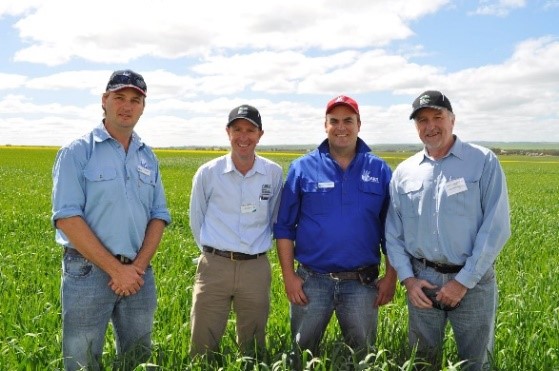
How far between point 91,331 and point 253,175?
1.86 m

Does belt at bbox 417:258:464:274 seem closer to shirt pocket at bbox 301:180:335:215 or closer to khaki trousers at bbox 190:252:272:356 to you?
shirt pocket at bbox 301:180:335:215

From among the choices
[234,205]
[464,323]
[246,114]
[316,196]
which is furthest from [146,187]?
[464,323]

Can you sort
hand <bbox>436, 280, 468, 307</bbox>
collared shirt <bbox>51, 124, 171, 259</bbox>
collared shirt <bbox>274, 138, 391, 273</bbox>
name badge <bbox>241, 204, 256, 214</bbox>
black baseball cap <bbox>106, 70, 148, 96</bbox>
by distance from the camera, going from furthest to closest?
name badge <bbox>241, 204, 256, 214</bbox>
collared shirt <bbox>274, 138, 391, 273</bbox>
hand <bbox>436, 280, 468, 307</bbox>
black baseball cap <bbox>106, 70, 148, 96</bbox>
collared shirt <bbox>51, 124, 171, 259</bbox>

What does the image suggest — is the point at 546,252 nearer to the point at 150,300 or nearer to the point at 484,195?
the point at 484,195

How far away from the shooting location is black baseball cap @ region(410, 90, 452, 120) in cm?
392

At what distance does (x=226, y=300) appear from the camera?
4535mm

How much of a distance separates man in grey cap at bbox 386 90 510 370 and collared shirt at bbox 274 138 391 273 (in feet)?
0.81

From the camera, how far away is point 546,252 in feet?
32.7

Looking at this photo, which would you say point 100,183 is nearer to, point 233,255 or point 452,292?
point 233,255

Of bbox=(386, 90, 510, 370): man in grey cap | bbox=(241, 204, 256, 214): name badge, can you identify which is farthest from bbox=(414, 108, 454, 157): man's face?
bbox=(241, 204, 256, 214): name badge

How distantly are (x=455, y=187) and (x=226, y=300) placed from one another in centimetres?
220

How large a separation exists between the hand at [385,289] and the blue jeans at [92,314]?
1934 millimetres

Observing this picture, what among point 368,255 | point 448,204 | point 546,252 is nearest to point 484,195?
point 448,204

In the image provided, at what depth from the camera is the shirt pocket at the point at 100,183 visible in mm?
3584
